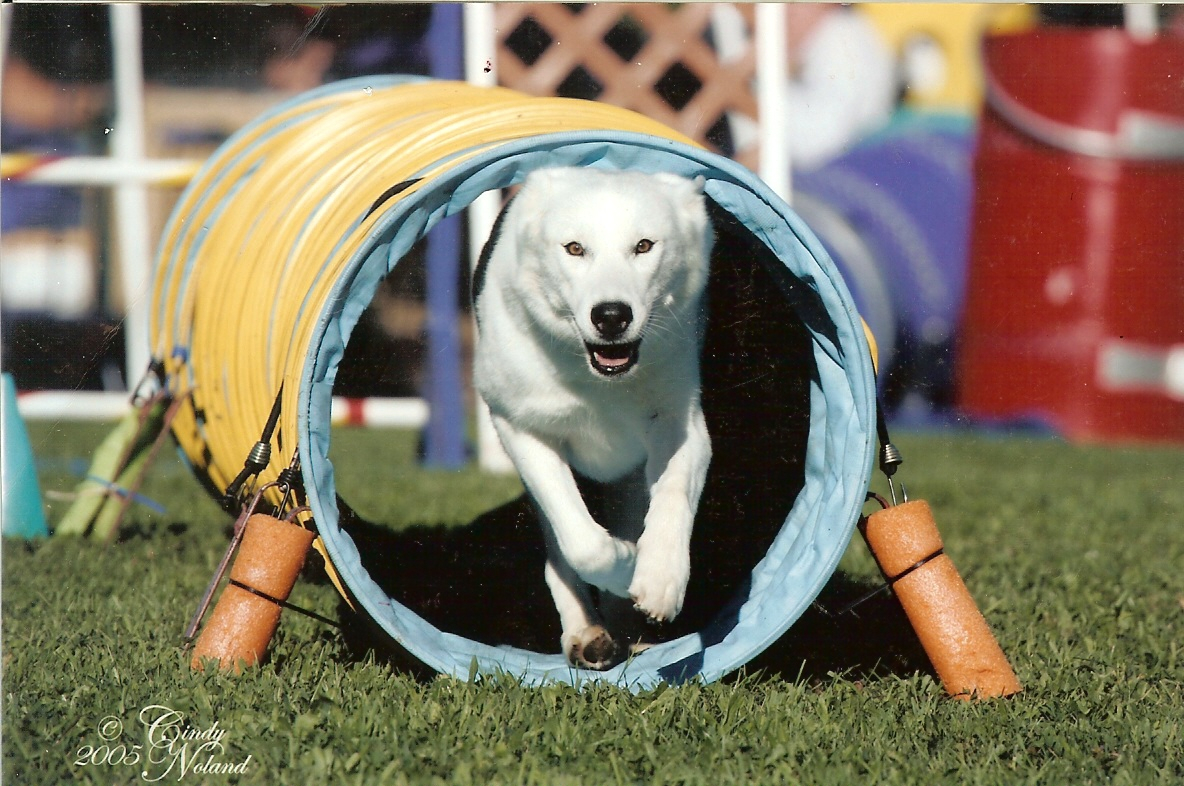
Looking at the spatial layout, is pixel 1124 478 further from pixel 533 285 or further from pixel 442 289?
pixel 533 285

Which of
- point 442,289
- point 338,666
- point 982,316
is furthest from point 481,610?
point 982,316

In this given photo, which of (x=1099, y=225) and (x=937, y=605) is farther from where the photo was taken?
(x=1099, y=225)

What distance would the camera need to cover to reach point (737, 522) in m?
4.29

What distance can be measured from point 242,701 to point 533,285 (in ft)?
4.70

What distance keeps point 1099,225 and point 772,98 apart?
396 cm

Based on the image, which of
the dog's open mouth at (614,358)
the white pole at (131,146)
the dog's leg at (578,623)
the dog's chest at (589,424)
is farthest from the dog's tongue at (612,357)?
the white pole at (131,146)

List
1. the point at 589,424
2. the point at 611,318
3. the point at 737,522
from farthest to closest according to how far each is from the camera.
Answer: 1. the point at 737,522
2. the point at 589,424
3. the point at 611,318

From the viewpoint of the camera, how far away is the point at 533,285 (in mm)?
3678

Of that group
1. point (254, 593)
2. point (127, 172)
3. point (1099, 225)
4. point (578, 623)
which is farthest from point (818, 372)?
point (1099, 225)

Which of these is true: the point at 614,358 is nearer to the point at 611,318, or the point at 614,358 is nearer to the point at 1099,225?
the point at 611,318

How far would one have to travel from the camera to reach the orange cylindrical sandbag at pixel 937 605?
3.30 meters

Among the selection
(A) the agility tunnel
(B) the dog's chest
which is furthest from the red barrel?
(B) the dog's chest

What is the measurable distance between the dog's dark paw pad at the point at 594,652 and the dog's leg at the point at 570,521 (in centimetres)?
22

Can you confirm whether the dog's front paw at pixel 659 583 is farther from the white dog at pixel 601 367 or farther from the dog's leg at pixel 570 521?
the dog's leg at pixel 570 521
